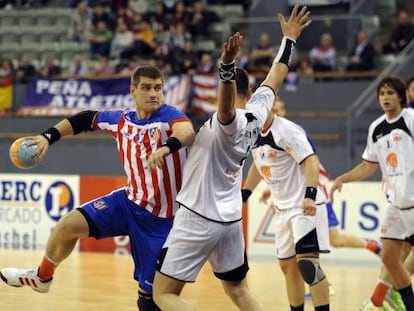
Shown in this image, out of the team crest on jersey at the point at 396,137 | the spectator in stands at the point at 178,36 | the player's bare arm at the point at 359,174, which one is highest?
the team crest on jersey at the point at 396,137

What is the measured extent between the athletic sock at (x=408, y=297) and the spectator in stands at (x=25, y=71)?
12.8 metres

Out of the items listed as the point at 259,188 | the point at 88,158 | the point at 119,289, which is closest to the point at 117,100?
the point at 88,158

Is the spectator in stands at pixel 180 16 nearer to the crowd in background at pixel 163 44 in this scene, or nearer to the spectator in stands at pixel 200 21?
the crowd in background at pixel 163 44

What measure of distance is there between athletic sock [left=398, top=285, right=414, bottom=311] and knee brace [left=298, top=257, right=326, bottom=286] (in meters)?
0.91

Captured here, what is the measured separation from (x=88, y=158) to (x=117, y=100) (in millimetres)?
1265

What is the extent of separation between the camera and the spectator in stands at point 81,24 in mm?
20484

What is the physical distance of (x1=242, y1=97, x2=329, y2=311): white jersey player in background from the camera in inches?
272

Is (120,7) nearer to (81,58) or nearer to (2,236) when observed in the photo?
(81,58)

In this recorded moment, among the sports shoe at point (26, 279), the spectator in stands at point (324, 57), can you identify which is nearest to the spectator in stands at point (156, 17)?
the spectator in stands at point (324, 57)

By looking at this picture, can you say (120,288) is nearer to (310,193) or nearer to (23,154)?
(310,193)

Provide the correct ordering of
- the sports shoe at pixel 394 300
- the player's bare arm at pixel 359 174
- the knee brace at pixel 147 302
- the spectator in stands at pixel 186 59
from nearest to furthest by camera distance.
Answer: the knee brace at pixel 147 302 < the player's bare arm at pixel 359 174 < the sports shoe at pixel 394 300 < the spectator in stands at pixel 186 59


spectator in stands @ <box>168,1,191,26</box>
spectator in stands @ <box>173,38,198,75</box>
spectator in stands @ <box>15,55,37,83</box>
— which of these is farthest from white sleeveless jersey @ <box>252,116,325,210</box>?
spectator in stands @ <box>15,55,37,83</box>

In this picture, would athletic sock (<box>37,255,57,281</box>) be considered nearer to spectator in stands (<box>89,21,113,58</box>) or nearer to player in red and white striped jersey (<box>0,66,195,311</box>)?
player in red and white striped jersey (<box>0,66,195,311</box>)

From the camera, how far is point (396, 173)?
739 centimetres
